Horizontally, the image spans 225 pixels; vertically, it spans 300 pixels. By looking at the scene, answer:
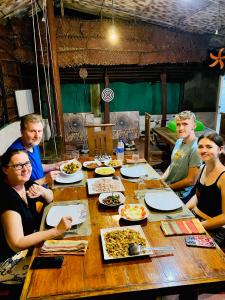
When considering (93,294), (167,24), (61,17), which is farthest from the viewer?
(167,24)

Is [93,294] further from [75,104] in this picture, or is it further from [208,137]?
[75,104]

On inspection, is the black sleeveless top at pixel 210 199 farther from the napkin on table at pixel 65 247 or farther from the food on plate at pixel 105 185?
the napkin on table at pixel 65 247

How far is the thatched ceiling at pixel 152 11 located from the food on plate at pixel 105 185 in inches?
125

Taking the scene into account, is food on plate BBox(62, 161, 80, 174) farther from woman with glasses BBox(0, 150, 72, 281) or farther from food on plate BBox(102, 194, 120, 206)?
food on plate BBox(102, 194, 120, 206)

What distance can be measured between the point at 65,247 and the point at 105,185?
79cm

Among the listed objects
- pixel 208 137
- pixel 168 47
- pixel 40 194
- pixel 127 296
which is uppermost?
pixel 168 47

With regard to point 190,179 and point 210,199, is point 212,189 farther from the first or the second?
point 190,179

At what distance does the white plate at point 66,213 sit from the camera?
1561 mm

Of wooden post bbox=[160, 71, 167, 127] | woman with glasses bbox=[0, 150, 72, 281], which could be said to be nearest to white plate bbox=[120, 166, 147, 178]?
woman with glasses bbox=[0, 150, 72, 281]

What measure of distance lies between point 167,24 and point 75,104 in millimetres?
2969

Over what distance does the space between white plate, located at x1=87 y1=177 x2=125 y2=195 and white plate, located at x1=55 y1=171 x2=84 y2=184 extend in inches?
4.8

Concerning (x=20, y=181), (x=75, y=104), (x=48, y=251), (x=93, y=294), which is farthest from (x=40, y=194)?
(x=75, y=104)

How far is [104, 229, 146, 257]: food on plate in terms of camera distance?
4.20ft

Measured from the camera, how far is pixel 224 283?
1126 mm
